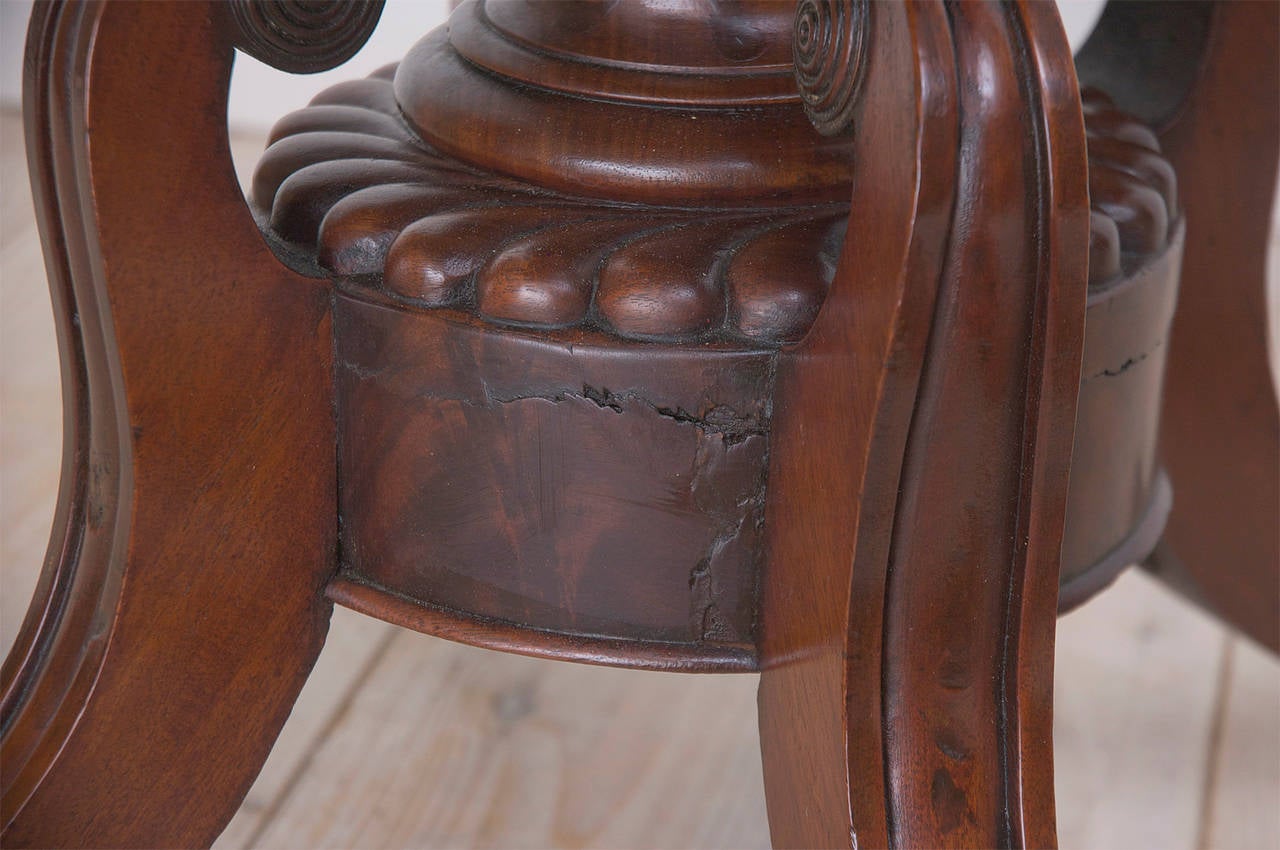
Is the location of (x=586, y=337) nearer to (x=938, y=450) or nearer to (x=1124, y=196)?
(x=938, y=450)

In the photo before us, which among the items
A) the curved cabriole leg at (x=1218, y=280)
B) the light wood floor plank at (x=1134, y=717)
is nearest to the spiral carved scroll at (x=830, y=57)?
the curved cabriole leg at (x=1218, y=280)

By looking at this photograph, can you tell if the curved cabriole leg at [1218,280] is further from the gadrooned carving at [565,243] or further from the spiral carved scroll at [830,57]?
the spiral carved scroll at [830,57]

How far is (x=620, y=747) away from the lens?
0.92 metres

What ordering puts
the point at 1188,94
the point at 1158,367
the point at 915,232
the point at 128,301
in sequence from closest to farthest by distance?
the point at 915,232
the point at 128,301
the point at 1158,367
the point at 1188,94

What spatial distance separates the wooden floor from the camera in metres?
0.86

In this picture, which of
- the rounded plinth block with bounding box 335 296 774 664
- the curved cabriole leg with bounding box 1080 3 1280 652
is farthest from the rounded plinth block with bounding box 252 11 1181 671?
the curved cabriole leg with bounding box 1080 3 1280 652

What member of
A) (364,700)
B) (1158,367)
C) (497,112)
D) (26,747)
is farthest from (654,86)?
(364,700)

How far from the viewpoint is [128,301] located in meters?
0.56

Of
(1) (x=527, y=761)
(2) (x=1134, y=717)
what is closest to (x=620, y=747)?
(1) (x=527, y=761)

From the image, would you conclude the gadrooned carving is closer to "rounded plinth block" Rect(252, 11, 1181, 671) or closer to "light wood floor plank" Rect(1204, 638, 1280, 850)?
"rounded plinth block" Rect(252, 11, 1181, 671)

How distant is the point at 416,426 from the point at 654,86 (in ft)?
0.57

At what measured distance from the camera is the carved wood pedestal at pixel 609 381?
480mm

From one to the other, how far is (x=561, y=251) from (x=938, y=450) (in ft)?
0.55

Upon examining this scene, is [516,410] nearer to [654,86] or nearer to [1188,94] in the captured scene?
[654,86]
